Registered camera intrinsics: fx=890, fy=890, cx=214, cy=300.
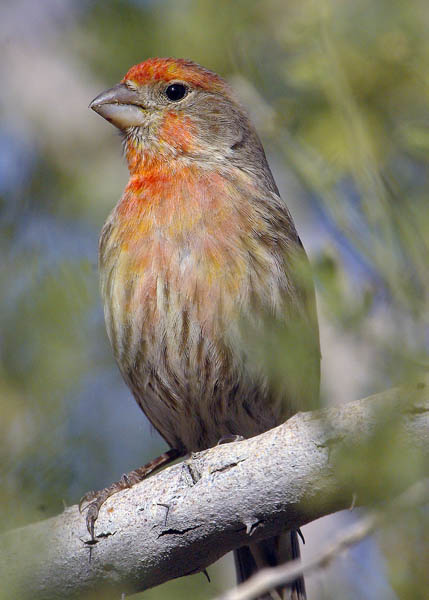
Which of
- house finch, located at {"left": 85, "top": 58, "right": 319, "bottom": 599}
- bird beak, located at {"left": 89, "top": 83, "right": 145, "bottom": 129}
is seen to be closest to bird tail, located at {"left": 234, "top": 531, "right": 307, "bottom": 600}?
house finch, located at {"left": 85, "top": 58, "right": 319, "bottom": 599}

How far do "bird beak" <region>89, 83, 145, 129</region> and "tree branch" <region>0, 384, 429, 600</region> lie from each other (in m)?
2.52

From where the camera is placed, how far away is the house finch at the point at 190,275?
4.68 m

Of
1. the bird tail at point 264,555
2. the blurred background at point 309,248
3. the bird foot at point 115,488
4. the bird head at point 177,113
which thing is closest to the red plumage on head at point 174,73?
the bird head at point 177,113

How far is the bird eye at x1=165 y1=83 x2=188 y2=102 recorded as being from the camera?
18.6 ft

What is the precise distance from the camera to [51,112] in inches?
266

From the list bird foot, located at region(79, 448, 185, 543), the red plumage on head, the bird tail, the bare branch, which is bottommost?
the bird tail

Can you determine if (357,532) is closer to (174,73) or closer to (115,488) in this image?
(115,488)

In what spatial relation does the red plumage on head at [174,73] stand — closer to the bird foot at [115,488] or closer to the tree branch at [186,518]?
the bird foot at [115,488]

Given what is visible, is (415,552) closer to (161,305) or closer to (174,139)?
(161,305)

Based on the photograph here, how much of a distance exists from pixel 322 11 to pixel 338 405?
1.19 meters

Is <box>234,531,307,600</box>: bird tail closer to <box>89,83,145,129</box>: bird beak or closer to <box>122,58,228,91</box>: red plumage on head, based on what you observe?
<box>89,83,145,129</box>: bird beak

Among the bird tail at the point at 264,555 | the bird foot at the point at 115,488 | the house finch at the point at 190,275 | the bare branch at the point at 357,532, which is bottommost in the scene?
Result: the bird tail at the point at 264,555

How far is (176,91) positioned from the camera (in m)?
5.71

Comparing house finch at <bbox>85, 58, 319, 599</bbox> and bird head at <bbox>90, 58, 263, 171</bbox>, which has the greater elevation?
bird head at <bbox>90, 58, 263, 171</bbox>
